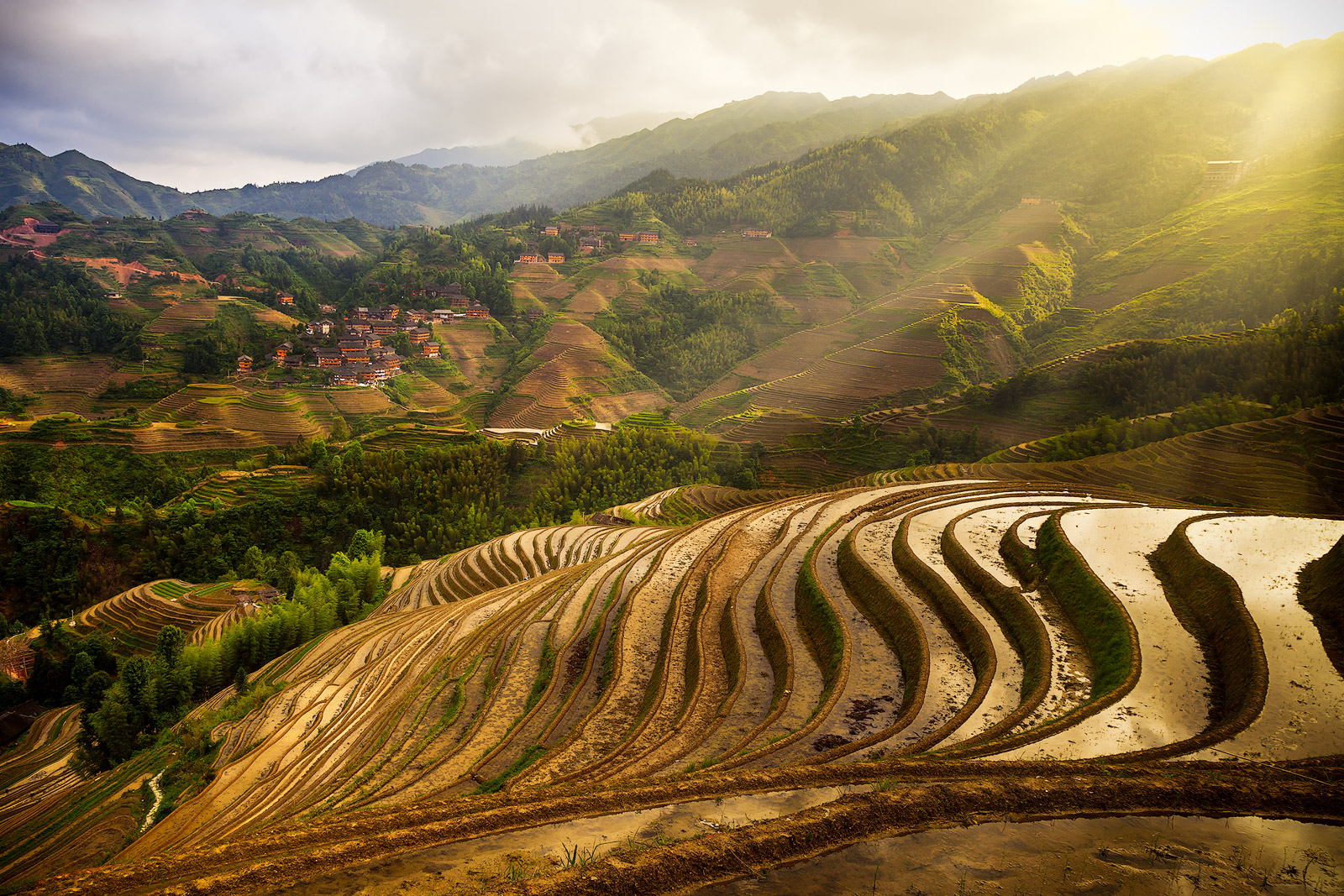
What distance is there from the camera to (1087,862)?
4930 millimetres

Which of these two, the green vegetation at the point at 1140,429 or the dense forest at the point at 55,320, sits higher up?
the dense forest at the point at 55,320


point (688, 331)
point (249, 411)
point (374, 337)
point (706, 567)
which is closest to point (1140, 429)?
point (706, 567)

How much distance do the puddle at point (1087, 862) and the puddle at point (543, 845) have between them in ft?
3.03

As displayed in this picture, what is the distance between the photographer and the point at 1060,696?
8.58m

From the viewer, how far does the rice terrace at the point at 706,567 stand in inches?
218

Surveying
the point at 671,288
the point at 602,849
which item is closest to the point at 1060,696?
the point at 602,849

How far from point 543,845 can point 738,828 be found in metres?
1.73

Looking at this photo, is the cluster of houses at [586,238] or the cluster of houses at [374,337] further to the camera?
the cluster of houses at [586,238]

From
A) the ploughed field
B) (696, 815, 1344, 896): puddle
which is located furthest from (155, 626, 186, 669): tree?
(696, 815, 1344, 896): puddle

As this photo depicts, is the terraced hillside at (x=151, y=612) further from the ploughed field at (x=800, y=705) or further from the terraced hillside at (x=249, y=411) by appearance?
the terraced hillside at (x=249, y=411)

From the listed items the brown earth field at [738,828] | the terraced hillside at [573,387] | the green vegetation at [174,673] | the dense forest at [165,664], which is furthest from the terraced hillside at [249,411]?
the brown earth field at [738,828]

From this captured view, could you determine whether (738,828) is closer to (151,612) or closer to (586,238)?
(151,612)

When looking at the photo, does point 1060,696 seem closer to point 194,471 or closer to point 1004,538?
point 1004,538

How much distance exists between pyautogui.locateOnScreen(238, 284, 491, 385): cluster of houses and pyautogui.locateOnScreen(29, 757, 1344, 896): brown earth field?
186 ft
